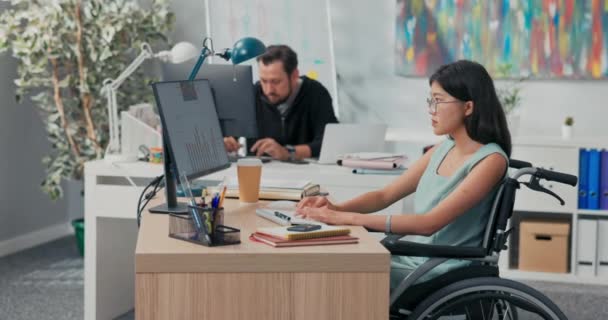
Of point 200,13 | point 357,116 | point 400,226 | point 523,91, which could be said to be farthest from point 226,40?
point 400,226

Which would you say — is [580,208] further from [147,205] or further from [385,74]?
[147,205]

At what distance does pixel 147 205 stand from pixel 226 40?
2649 mm

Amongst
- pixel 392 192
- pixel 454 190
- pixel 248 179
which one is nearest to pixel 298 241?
pixel 454 190

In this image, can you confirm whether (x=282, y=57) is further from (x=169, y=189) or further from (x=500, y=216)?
(x=500, y=216)

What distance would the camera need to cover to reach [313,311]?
2047 mm

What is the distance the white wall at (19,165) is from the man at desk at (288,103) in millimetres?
1488

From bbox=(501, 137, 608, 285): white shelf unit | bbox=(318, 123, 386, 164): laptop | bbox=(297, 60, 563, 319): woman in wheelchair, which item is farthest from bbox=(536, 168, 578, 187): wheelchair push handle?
bbox=(501, 137, 608, 285): white shelf unit

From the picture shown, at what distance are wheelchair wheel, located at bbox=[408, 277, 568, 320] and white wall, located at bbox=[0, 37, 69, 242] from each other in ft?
10.9

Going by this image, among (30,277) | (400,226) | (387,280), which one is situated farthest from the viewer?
(30,277)

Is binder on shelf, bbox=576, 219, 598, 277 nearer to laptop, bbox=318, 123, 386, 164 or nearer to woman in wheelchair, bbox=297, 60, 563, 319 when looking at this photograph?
laptop, bbox=318, 123, 386, 164

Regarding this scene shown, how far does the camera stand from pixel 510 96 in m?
4.88

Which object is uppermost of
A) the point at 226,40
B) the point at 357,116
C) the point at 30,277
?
the point at 226,40

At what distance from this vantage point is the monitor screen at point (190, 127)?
2482 mm

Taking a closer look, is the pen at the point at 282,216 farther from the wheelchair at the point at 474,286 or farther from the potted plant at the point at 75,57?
the potted plant at the point at 75,57
